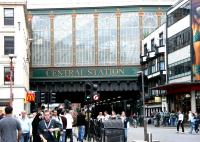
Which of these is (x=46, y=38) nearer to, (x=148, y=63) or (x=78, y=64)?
(x=78, y=64)

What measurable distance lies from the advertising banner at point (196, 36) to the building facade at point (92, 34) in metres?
35.3

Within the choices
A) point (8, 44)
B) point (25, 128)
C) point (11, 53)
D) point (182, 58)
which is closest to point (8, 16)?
point (8, 44)

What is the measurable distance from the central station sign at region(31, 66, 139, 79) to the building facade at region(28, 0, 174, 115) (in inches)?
7.2

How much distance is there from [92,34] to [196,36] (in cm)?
4146

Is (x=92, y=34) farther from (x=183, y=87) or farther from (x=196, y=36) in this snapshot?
(x=196, y=36)

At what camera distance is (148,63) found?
9588cm

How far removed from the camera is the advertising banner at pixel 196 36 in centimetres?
6750

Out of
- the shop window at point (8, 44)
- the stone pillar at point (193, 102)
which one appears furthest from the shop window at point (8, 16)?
the stone pillar at point (193, 102)

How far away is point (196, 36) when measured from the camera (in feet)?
221

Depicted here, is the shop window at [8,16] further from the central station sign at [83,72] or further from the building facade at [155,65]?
the central station sign at [83,72]

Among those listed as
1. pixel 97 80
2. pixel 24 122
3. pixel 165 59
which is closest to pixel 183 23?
pixel 165 59

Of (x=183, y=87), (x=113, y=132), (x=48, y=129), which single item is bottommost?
(x=113, y=132)

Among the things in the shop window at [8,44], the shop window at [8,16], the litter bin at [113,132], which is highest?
the shop window at [8,16]

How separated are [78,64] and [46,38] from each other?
327 inches
